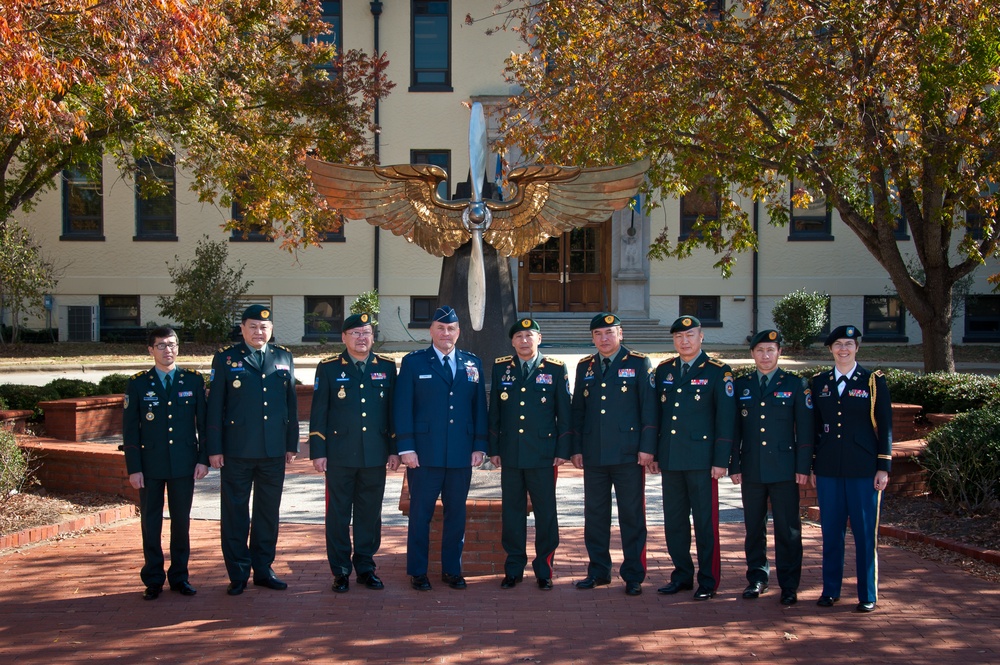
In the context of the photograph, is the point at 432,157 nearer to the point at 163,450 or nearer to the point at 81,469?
the point at 81,469

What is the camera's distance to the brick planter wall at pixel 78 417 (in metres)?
11.1

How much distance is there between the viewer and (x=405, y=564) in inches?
264

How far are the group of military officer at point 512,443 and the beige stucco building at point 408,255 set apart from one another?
1842 cm

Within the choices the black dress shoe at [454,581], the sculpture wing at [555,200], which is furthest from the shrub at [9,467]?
the sculpture wing at [555,200]

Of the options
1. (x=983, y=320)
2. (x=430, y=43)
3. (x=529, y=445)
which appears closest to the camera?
(x=529, y=445)

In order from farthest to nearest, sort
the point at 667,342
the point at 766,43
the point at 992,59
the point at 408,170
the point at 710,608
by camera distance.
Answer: the point at 667,342 → the point at 766,43 → the point at 992,59 → the point at 408,170 → the point at 710,608

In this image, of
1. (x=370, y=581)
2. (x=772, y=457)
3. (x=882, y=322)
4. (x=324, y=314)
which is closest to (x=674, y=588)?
(x=772, y=457)

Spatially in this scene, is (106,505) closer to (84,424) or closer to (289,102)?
(84,424)

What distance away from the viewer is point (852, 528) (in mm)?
5836

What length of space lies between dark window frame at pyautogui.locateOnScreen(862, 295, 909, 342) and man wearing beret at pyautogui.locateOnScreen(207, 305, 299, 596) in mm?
22063

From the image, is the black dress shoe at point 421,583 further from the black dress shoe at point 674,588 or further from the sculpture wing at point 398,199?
the sculpture wing at point 398,199

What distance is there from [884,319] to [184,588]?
75.6 ft

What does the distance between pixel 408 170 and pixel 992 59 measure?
6373 millimetres

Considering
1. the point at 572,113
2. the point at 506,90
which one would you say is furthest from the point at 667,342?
the point at 572,113
